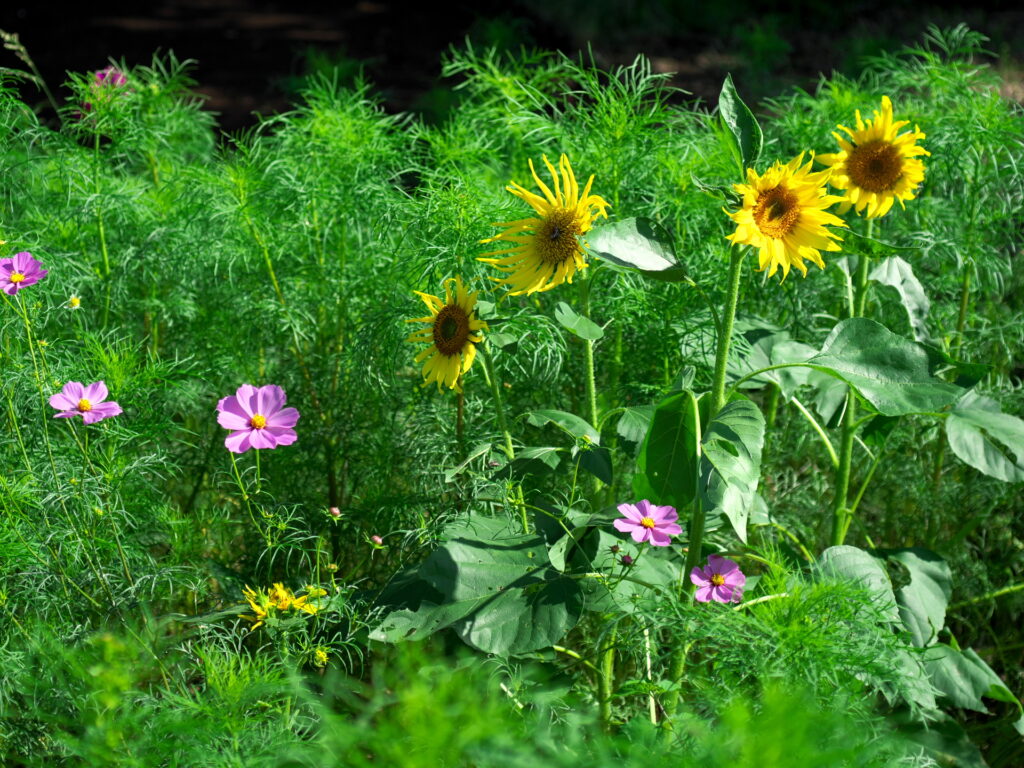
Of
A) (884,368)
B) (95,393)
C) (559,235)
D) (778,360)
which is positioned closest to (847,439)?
(778,360)

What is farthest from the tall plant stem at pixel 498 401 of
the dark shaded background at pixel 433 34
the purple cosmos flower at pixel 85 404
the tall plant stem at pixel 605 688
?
the dark shaded background at pixel 433 34

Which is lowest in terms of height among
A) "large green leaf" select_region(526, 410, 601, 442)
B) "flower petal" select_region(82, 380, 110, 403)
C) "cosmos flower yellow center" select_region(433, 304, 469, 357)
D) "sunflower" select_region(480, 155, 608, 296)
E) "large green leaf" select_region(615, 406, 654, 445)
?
"large green leaf" select_region(526, 410, 601, 442)

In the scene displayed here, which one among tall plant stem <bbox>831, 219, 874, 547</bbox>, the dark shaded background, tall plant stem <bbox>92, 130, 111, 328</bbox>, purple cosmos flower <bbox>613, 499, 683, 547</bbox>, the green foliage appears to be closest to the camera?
the green foliage

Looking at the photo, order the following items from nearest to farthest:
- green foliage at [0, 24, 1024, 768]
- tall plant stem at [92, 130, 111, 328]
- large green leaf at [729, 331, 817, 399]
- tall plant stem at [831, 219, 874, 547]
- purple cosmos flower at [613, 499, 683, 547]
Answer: green foliage at [0, 24, 1024, 768] → purple cosmos flower at [613, 499, 683, 547] → large green leaf at [729, 331, 817, 399] → tall plant stem at [831, 219, 874, 547] → tall plant stem at [92, 130, 111, 328]

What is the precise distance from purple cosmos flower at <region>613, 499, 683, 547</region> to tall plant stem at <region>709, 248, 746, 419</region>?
154 mm

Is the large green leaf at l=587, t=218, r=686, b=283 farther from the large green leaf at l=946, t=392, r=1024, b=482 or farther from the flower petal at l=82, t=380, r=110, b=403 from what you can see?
the flower petal at l=82, t=380, r=110, b=403

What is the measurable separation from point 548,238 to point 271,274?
2.46 ft

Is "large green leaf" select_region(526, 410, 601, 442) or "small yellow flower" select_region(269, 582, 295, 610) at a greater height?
"large green leaf" select_region(526, 410, 601, 442)

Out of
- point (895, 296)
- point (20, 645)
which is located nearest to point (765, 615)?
point (895, 296)

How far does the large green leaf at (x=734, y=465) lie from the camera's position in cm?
133

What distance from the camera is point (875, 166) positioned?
1678mm

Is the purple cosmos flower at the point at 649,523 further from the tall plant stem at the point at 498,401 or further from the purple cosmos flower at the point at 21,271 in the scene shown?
the purple cosmos flower at the point at 21,271

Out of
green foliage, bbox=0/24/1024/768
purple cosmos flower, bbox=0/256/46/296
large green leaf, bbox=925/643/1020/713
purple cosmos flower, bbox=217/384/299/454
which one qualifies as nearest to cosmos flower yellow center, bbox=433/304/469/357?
green foliage, bbox=0/24/1024/768

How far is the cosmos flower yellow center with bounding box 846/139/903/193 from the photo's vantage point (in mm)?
1666
